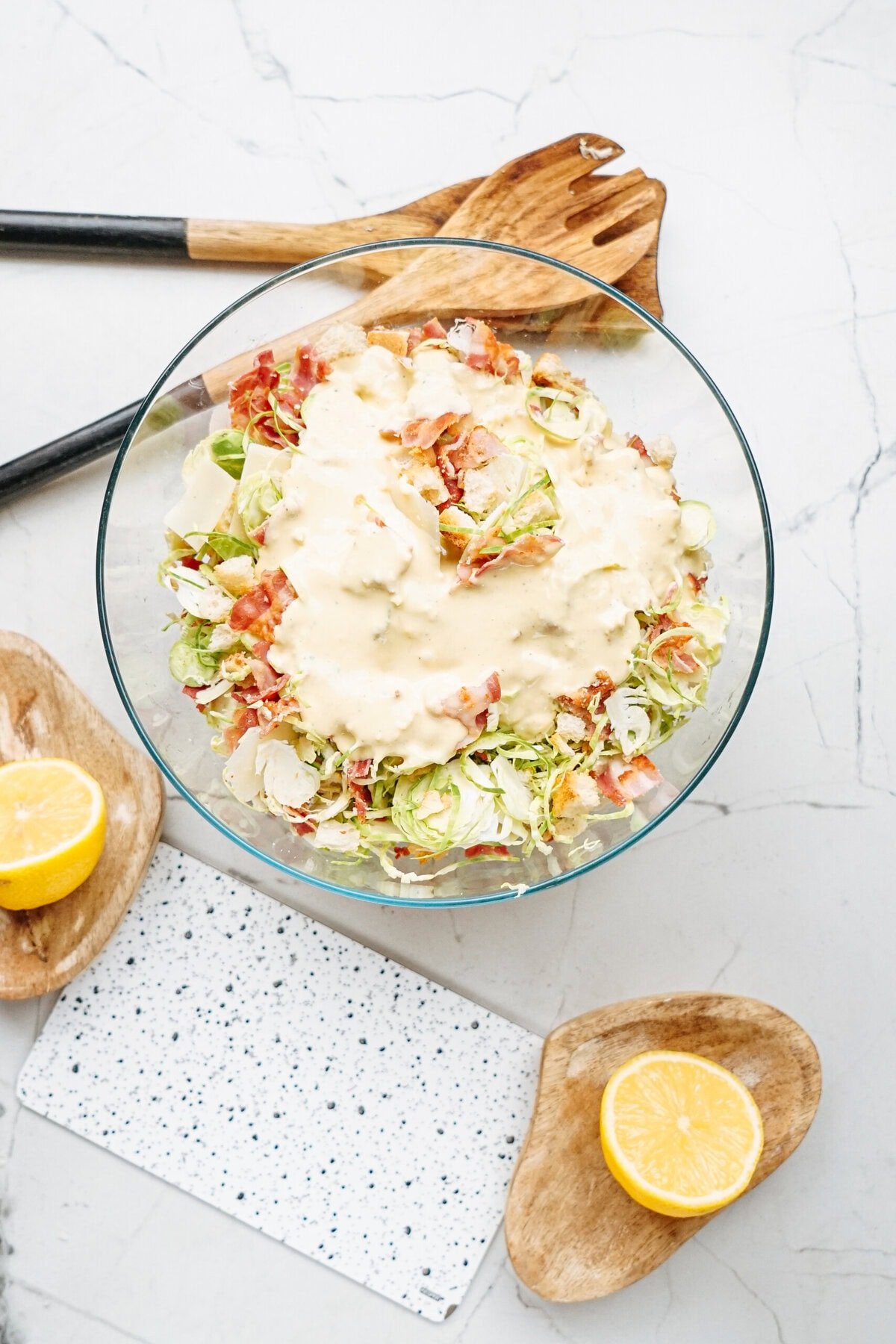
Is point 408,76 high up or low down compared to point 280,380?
up

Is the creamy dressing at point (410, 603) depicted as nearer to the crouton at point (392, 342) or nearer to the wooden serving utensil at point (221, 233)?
the crouton at point (392, 342)

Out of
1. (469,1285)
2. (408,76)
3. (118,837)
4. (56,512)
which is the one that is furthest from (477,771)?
(408,76)

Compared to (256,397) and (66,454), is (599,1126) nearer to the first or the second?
(256,397)

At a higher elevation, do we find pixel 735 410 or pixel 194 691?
pixel 735 410

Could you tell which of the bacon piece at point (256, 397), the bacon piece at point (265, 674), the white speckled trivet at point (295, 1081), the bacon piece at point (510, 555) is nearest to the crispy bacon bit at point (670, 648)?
the bacon piece at point (510, 555)

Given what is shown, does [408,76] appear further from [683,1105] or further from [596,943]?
[683,1105]

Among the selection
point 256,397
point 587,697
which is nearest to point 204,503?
point 256,397
